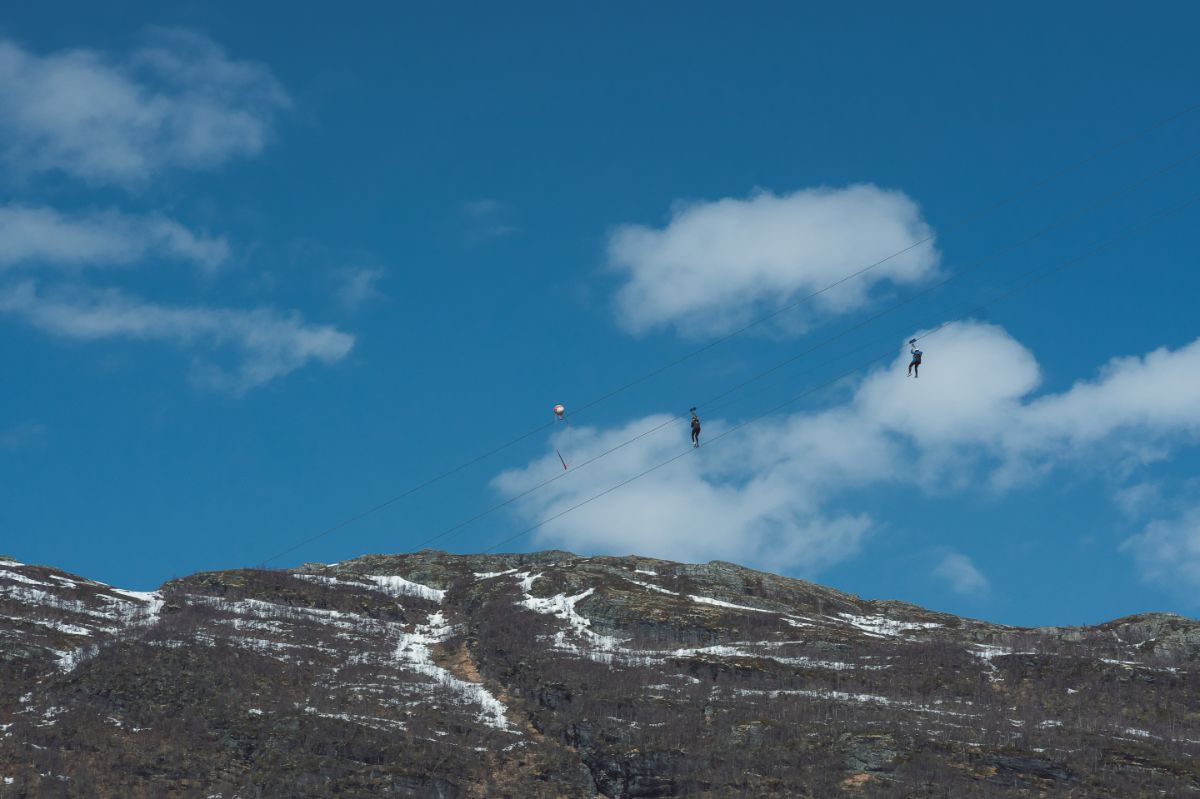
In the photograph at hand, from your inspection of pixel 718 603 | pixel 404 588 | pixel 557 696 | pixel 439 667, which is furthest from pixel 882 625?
pixel 404 588

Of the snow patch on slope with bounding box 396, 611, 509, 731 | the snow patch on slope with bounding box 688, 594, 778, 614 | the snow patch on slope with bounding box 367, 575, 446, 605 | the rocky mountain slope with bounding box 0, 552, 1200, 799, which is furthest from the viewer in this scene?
the snow patch on slope with bounding box 367, 575, 446, 605

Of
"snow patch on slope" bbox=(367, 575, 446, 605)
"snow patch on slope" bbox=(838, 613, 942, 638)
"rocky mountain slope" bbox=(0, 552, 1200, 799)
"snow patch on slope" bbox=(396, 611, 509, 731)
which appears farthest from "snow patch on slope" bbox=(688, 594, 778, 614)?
"snow patch on slope" bbox=(367, 575, 446, 605)

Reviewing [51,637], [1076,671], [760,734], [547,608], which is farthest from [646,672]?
[51,637]

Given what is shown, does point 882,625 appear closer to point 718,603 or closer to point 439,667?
point 718,603

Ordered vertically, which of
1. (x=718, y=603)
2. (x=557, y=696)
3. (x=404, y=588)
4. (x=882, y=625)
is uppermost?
(x=404, y=588)

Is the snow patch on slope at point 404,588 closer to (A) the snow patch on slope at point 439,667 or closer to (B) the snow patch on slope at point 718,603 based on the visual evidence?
(A) the snow patch on slope at point 439,667

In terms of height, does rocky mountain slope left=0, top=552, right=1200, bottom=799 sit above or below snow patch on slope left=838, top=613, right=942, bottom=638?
below

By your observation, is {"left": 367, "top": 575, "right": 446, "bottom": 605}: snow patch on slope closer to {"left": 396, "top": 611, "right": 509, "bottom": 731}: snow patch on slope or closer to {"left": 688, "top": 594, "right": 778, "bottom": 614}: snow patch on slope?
{"left": 396, "top": 611, "right": 509, "bottom": 731}: snow patch on slope

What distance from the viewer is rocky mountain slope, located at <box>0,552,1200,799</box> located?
5609cm

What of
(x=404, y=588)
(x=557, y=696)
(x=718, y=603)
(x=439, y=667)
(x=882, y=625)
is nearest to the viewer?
(x=557, y=696)

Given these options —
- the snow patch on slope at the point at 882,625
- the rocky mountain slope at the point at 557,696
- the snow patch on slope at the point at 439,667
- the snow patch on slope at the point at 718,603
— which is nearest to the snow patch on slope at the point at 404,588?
the rocky mountain slope at the point at 557,696

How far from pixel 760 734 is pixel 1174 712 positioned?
82.8ft

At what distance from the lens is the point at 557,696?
6744 cm

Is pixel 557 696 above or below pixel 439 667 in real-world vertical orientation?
below
